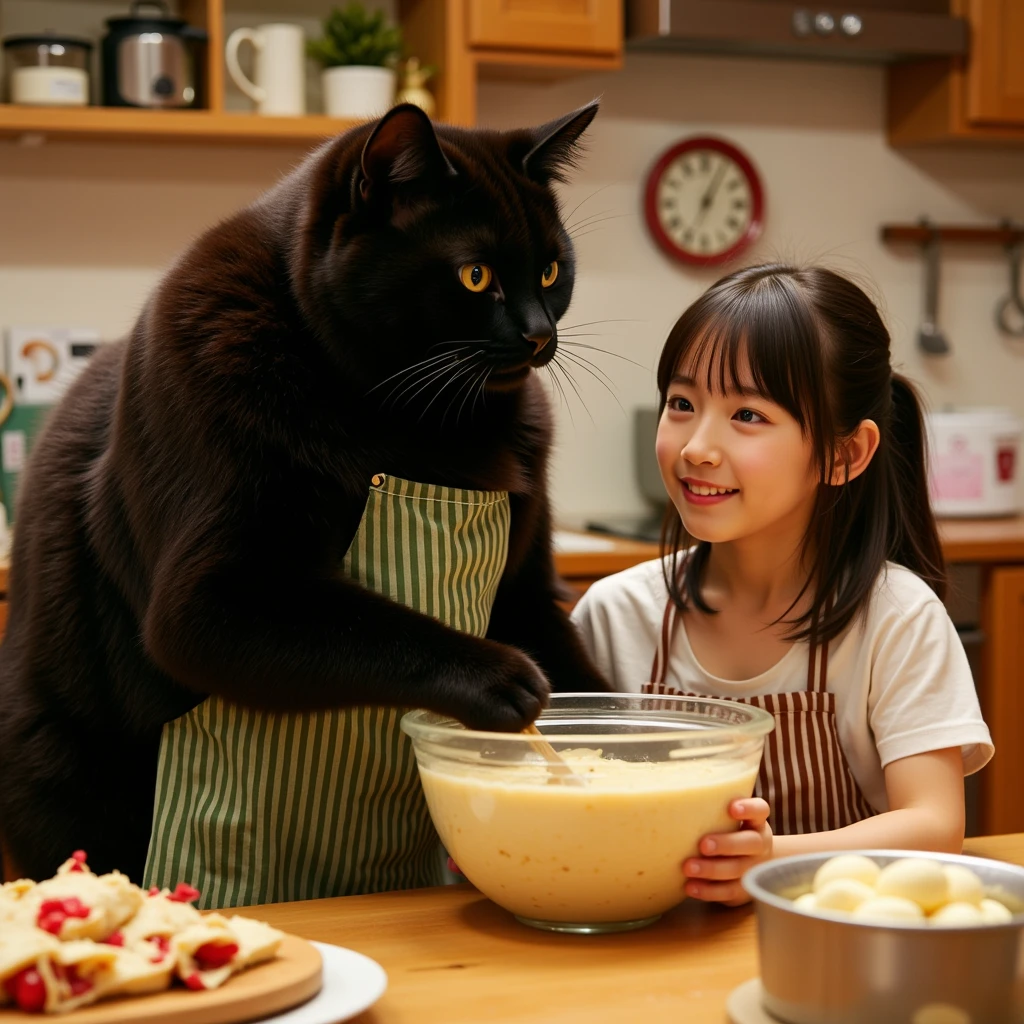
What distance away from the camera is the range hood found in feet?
9.00

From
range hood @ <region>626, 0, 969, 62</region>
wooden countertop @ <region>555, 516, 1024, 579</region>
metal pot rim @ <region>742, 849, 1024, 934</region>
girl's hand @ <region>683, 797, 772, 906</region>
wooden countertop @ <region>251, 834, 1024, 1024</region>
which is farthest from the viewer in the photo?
range hood @ <region>626, 0, 969, 62</region>

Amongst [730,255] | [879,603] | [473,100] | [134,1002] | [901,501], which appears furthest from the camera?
[730,255]

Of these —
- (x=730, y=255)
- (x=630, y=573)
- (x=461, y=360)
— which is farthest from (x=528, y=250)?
(x=730, y=255)

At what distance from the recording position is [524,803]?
0.83 meters

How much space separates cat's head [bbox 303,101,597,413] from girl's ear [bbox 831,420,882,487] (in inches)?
13.9

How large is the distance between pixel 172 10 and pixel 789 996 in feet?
8.30

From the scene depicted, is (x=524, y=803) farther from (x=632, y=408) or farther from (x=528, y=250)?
(x=632, y=408)

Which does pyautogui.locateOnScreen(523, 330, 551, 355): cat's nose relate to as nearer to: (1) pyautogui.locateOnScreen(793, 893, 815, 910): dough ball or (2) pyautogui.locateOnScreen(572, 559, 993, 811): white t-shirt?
(2) pyautogui.locateOnScreen(572, 559, 993, 811): white t-shirt

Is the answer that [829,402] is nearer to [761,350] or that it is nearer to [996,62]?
[761,350]

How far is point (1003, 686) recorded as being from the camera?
2.66 meters

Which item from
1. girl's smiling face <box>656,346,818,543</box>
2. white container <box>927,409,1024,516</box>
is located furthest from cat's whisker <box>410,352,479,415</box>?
white container <box>927,409,1024,516</box>

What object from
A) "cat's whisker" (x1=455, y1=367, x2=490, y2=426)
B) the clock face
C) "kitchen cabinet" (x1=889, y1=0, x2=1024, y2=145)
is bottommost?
"cat's whisker" (x1=455, y1=367, x2=490, y2=426)

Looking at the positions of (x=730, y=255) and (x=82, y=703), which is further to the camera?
(x=730, y=255)

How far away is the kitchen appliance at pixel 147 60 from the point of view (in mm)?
2461
